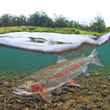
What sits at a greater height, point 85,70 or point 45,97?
point 85,70

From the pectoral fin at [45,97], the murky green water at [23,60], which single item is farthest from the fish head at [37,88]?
the murky green water at [23,60]

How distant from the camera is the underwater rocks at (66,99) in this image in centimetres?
441

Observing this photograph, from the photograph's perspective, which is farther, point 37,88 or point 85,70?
point 85,70

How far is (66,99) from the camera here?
15.5ft

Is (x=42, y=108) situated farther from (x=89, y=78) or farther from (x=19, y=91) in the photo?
(x=89, y=78)

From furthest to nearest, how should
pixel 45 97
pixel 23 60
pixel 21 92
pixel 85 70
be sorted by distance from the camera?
pixel 23 60
pixel 85 70
pixel 21 92
pixel 45 97

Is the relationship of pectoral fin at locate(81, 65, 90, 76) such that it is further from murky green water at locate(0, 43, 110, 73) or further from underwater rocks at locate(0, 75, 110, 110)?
murky green water at locate(0, 43, 110, 73)

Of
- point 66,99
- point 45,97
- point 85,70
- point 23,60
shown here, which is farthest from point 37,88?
point 23,60

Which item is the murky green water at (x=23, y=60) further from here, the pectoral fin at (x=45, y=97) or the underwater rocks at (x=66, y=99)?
the pectoral fin at (x=45, y=97)

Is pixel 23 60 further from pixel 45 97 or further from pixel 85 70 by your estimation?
pixel 45 97

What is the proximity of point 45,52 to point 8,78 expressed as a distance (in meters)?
0.72

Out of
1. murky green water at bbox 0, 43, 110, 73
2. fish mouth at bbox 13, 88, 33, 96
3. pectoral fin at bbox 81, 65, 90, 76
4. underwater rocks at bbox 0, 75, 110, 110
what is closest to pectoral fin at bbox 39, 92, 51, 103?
underwater rocks at bbox 0, 75, 110, 110

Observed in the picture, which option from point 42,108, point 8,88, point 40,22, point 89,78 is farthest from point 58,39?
point 40,22

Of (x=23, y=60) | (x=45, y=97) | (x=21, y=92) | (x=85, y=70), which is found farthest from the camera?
(x=23, y=60)
